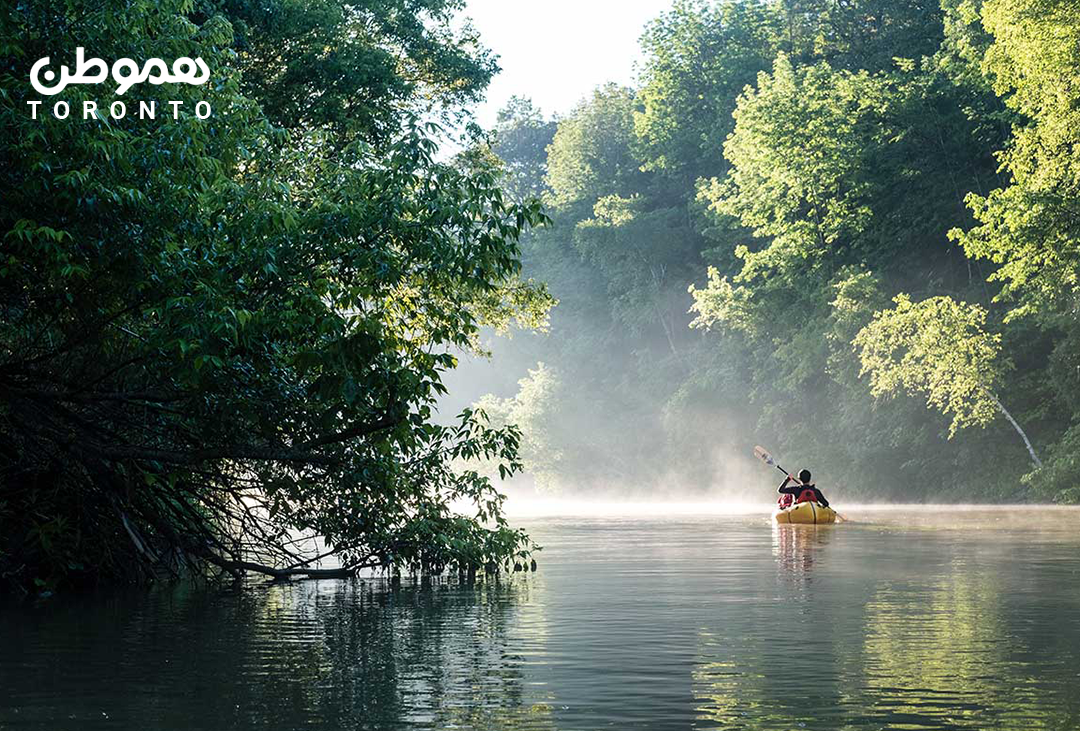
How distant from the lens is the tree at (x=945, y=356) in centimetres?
4272

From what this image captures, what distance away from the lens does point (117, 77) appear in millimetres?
13258

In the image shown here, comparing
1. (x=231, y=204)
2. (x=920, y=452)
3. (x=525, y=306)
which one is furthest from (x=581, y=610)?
(x=920, y=452)

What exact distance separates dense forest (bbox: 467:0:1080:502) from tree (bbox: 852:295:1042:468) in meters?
0.10

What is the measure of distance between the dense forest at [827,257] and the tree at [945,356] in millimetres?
98

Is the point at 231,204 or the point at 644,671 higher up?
the point at 231,204

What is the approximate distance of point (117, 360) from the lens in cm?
1547

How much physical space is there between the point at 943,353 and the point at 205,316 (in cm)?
3368

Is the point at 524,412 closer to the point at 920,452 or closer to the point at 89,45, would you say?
the point at 920,452

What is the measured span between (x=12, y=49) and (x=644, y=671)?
7403 mm

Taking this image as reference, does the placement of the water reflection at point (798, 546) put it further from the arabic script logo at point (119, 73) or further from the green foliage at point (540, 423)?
the green foliage at point (540, 423)

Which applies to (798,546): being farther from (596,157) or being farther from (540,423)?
(596,157)

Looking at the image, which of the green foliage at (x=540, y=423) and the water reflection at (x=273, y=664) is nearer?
the water reflection at (x=273, y=664)

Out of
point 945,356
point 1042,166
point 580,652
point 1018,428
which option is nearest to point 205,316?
point 580,652

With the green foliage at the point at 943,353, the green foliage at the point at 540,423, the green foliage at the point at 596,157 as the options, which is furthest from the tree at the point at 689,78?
the green foliage at the point at 943,353
